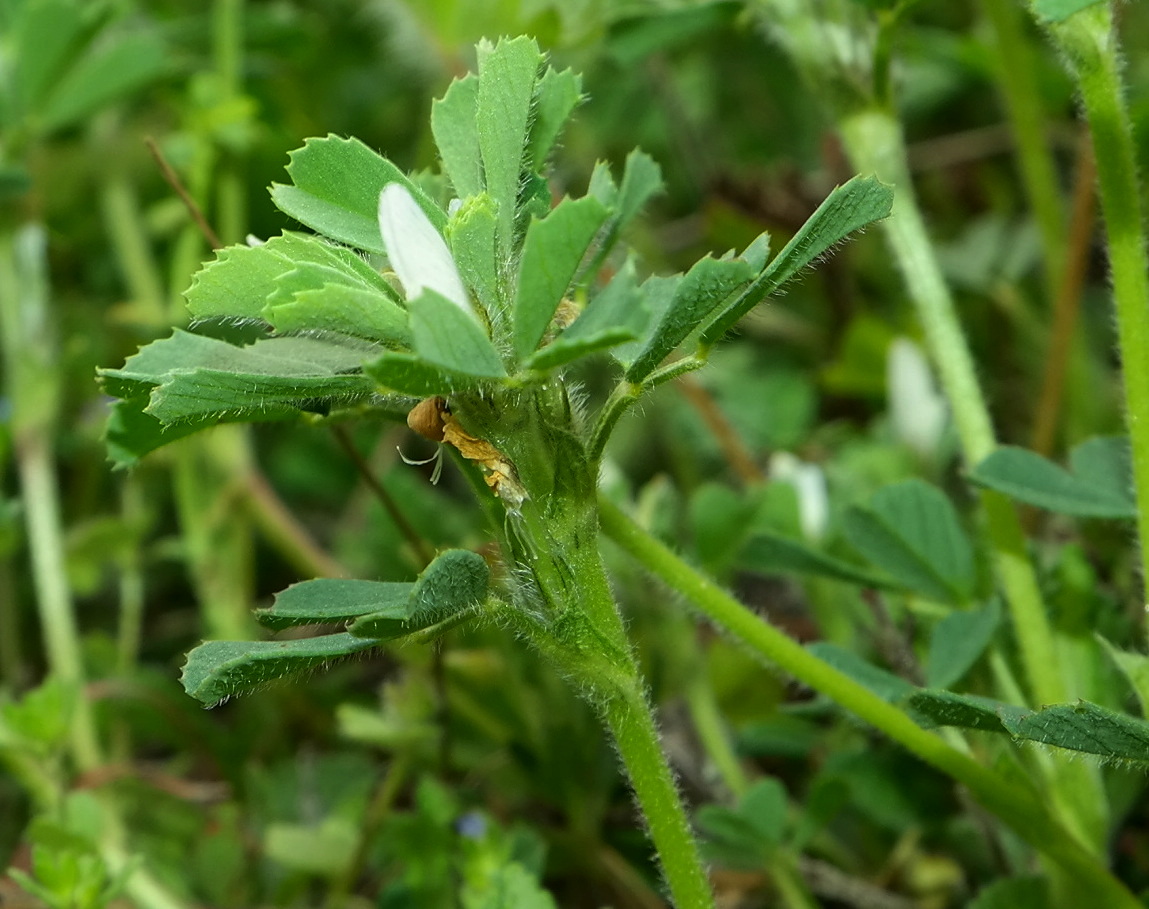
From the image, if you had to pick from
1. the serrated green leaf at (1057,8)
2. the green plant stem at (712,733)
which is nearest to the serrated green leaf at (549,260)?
the serrated green leaf at (1057,8)

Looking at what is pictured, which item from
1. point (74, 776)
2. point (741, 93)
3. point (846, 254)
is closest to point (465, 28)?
point (846, 254)

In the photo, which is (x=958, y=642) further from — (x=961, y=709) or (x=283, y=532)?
(x=283, y=532)

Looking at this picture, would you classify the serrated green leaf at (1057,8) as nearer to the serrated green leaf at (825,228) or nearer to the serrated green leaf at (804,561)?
the serrated green leaf at (825,228)

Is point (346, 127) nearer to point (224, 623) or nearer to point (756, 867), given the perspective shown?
point (224, 623)

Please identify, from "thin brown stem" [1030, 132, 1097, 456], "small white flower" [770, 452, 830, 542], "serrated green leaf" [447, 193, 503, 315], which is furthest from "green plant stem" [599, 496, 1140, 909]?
"thin brown stem" [1030, 132, 1097, 456]

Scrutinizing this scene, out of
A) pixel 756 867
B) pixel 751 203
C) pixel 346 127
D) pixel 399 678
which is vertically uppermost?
pixel 346 127

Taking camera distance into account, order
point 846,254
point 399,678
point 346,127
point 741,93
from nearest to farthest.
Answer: point 399,678, point 846,254, point 346,127, point 741,93

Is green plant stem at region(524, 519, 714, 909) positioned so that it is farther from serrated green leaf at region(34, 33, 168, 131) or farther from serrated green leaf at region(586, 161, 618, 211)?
serrated green leaf at region(34, 33, 168, 131)
